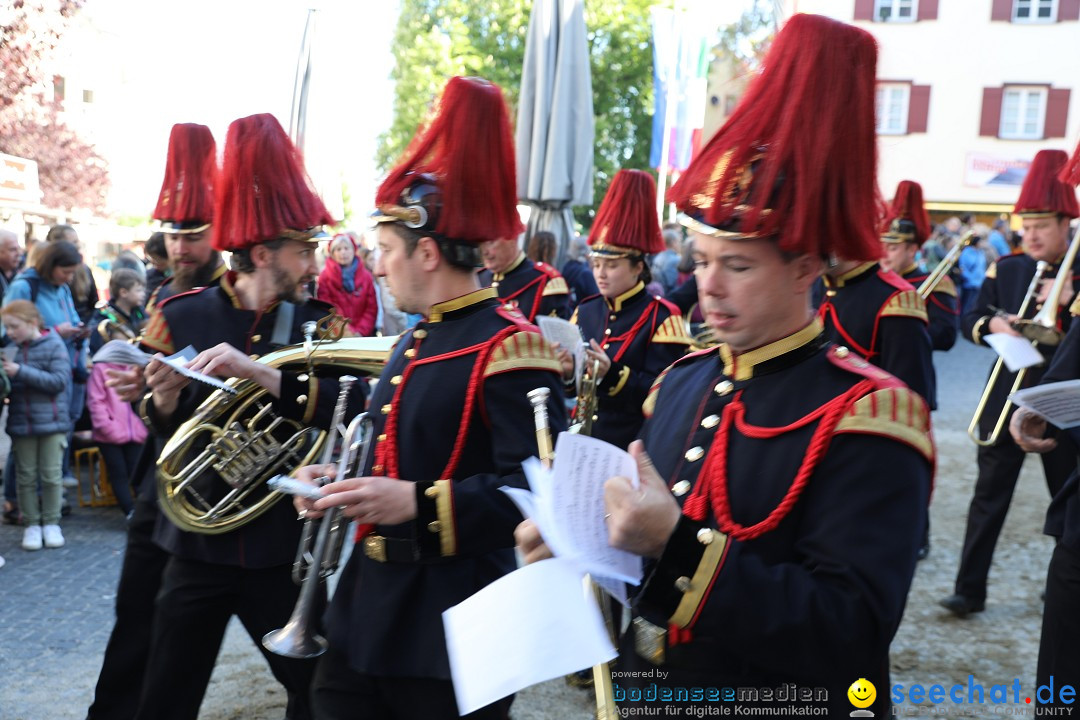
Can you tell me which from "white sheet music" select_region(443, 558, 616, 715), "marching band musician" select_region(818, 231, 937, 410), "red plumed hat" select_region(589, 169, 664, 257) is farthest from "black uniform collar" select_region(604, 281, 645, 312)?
"white sheet music" select_region(443, 558, 616, 715)

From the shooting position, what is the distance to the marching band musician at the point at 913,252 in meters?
6.40

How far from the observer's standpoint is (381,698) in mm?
2623

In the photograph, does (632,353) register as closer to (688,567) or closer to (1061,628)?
(1061,628)

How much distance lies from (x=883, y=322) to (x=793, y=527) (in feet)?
11.3

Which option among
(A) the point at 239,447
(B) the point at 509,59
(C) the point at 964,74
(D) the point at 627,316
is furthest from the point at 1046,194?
(B) the point at 509,59

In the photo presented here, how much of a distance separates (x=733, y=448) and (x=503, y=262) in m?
5.01

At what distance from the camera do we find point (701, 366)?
2229 mm

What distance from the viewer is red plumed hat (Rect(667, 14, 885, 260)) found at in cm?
179

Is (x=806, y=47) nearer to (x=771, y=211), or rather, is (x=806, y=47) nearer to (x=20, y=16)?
(x=771, y=211)

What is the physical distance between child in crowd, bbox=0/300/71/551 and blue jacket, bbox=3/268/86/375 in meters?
0.41

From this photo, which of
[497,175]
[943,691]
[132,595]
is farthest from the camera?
[943,691]

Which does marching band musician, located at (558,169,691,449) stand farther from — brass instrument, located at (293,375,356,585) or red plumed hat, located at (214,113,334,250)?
brass instrument, located at (293,375,356,585)

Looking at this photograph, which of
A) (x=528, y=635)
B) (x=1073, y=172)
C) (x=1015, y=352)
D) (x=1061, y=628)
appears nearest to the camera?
(x=528, y=635)

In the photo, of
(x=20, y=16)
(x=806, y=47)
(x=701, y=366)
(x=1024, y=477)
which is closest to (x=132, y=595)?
(x=701, y=366)
